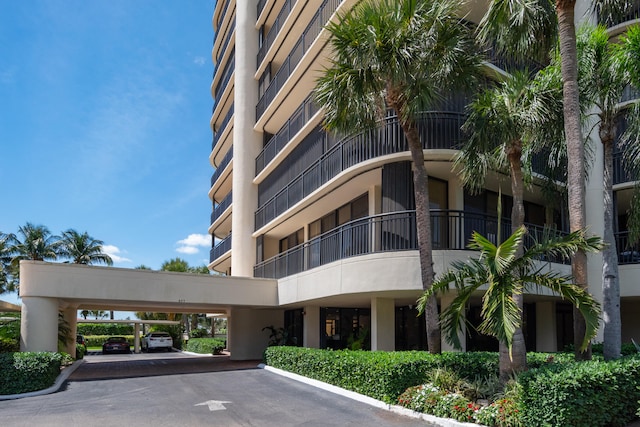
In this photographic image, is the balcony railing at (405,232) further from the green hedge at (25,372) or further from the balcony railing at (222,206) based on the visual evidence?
the balcony railing at (222,206)

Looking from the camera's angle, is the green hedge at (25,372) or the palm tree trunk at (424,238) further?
the green hedge at (25,372)

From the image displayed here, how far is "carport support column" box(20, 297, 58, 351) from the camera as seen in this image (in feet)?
56.1

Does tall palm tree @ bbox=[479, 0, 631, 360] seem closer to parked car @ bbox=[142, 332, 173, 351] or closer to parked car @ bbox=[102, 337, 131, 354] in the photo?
parked car @ bbox=[142, 332, 173, 351]

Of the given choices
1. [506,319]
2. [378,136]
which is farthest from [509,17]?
[506,319]

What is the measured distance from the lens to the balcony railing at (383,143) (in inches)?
576

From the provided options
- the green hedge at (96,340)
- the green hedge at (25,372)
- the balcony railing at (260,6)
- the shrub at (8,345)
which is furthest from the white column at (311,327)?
the green hedge at (96,340)

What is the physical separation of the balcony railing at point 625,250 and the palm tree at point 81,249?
4115 centimetres

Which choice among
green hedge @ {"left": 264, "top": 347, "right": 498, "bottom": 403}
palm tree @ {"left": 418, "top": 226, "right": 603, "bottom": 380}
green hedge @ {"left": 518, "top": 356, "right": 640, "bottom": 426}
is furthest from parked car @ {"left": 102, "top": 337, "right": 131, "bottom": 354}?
green hedge @ {"left": 518, "top": 356, "right": 640, "bottom": 426}

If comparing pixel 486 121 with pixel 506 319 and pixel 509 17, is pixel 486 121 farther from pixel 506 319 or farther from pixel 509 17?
pixel 506 319

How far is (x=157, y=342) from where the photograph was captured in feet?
138

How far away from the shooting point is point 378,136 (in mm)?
15484

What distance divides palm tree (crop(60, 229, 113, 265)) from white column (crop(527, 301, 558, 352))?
38.6 meters

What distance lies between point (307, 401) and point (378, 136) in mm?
7698

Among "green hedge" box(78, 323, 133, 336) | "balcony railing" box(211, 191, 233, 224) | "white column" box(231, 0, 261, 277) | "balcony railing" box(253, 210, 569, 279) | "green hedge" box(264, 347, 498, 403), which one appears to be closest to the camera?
"green hedge" box(264, 347, 498, 403)
